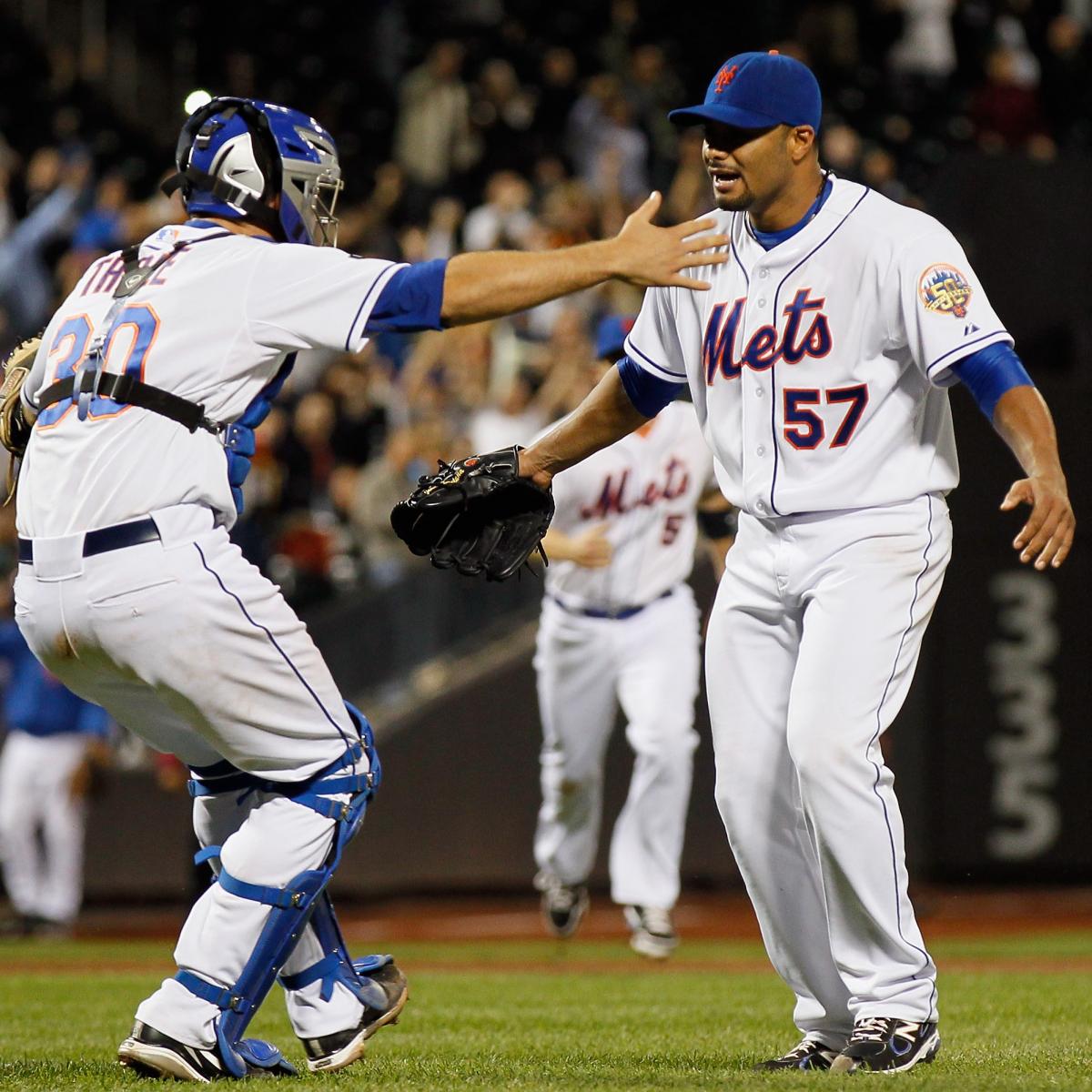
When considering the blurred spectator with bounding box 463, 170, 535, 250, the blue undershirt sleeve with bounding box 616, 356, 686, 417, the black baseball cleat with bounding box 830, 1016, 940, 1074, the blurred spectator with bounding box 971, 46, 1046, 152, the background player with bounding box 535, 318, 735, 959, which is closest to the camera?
the black baseball cleat with bounding box 830, 1016, 940, 1074

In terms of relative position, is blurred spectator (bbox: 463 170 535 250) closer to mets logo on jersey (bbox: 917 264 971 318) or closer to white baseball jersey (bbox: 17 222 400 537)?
mets logo on jersey (bbox: 917 264 971 318)

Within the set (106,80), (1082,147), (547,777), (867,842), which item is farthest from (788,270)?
(106,80)

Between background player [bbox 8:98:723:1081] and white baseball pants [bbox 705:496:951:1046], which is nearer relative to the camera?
background player [bbox 8:98:723:1081]

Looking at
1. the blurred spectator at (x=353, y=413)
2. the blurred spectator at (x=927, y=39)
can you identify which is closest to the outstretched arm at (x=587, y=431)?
the blurred spectator at (x=353, y=413)

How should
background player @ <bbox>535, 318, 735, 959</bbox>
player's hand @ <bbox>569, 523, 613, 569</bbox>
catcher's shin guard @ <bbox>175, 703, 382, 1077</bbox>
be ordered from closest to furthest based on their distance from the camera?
catcher's shin guard @ <bbox>175, 703, 382, 1077</bbox> < player's hand @ <bbox>569, 523, 613, 569</bbox> < background player @ <bbox>535, 318, 735, 959</bbox>

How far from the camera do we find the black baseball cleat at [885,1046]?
14.3ft

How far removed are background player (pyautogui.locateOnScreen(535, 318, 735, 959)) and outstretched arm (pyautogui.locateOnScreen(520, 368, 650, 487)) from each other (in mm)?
3658

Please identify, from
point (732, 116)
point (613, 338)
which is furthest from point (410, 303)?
point (613, 338)

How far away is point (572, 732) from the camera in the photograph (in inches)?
354

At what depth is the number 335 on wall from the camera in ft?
15.0

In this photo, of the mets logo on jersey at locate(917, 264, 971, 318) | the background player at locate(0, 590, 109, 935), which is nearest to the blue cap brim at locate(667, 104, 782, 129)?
the mets logo on jersey at locate(917, 264, 971, 318)

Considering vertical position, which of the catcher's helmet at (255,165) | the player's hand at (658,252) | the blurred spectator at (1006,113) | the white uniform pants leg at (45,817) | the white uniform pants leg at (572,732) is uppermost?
the blurred spectator at (1006,113)

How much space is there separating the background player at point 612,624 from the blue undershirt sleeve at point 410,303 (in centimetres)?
465

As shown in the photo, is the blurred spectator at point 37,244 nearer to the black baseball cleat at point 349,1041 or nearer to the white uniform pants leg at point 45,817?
the white uniform pants leg at point 45,817
